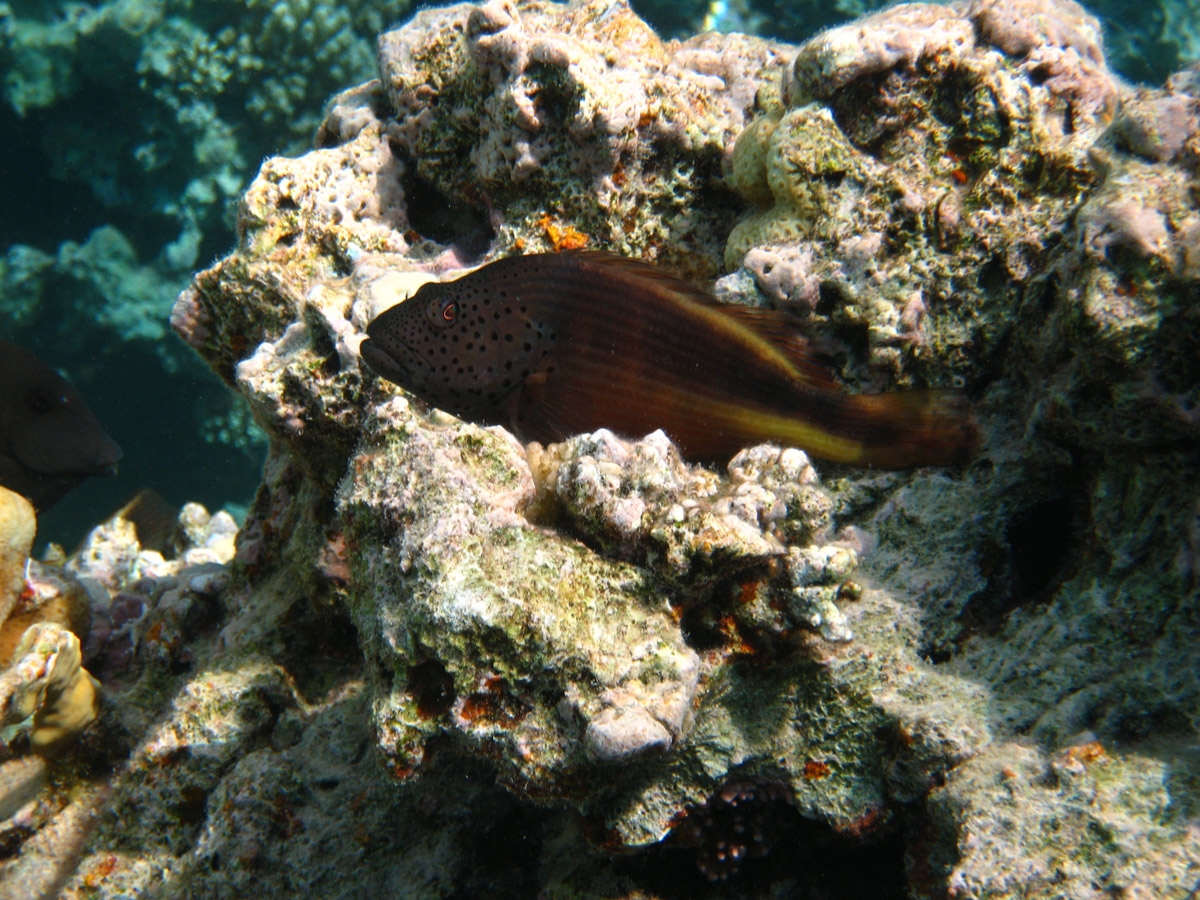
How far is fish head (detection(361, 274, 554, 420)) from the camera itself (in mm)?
2426

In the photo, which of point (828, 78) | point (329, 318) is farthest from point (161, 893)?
point (828, 78)

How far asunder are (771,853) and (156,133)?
515 inches

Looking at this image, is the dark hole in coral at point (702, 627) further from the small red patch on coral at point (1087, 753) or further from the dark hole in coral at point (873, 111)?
the dark hole in coral at point (873, 111)

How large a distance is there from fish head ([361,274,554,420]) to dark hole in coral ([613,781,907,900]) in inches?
64.2

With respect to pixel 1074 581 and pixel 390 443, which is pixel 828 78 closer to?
pixel 1074 581

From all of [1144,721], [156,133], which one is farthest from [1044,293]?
[156,133]

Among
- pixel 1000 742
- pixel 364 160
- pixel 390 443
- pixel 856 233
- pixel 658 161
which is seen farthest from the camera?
pixel 364 160

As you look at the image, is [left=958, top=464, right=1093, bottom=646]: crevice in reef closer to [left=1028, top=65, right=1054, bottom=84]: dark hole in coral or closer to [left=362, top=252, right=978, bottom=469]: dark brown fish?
[left=362, top=252, right=978, bottom=469]: dark brown fish

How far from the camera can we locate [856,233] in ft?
8.89

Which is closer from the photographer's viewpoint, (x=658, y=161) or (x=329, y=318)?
(x=329, y=318)

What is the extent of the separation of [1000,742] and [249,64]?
12.6m

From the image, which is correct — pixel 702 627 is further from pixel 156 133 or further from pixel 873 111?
pixel 156 133

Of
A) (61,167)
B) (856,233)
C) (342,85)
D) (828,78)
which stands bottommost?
(61,167)

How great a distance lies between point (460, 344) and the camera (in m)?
2.49
